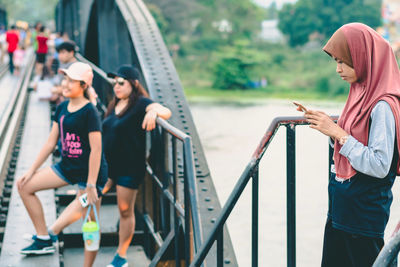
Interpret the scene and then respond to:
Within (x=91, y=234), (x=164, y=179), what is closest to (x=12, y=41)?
(x=164, y=179)

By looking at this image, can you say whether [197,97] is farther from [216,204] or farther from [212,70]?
[216,204]

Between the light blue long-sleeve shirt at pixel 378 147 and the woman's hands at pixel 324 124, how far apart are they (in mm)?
114

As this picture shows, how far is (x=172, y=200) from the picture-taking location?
4.14 m

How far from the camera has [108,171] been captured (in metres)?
4.61

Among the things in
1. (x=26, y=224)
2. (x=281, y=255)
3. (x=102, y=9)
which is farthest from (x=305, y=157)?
(x=26, y=224)

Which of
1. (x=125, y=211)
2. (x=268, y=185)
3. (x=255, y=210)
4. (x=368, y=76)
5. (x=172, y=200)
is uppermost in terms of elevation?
(x=368, y=76)

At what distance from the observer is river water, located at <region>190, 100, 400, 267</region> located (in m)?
18.9

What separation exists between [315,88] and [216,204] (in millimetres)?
59222

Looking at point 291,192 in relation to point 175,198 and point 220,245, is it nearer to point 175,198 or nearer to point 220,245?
point 220,245

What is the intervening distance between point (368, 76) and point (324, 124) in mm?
271

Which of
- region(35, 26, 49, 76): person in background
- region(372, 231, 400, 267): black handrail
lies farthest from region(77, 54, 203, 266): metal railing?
region(35, 26, 49, 76): person in background

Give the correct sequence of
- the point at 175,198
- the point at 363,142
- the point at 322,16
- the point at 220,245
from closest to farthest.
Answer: the point at 363,142
the point at 220,245
the point at 175,198
the point at 322,16

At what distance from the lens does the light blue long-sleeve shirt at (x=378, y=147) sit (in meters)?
2.42

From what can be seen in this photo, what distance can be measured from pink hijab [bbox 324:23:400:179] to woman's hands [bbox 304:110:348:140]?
59 mm
